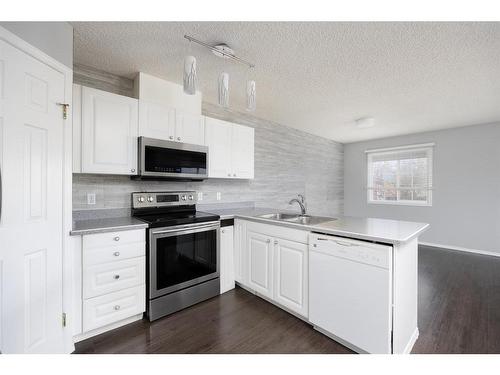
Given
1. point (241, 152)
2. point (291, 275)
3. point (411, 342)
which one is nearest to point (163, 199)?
point (241, 152)

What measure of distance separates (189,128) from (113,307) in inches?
69.8

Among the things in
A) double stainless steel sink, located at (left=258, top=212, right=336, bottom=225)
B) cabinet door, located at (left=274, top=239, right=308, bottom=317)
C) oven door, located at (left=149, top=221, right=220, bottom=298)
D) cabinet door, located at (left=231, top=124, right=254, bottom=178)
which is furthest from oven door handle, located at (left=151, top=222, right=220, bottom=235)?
cabinet door, located at (left=231, top=124, right=254, bottom=178)

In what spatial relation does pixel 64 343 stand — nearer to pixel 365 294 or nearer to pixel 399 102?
pixel 365 294

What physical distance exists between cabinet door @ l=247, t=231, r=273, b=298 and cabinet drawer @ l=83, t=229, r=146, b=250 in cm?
105

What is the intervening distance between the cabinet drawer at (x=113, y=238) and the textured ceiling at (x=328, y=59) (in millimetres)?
1469

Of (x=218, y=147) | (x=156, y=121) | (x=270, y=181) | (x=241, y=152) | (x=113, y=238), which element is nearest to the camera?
(x=113, y=238)

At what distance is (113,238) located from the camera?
1743 millimetres

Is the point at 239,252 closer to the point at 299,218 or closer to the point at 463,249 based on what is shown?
the point at 299,218

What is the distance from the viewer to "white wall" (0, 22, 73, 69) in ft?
4.00

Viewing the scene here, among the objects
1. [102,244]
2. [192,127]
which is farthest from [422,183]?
[102,244]

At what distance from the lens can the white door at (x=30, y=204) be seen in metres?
1.19

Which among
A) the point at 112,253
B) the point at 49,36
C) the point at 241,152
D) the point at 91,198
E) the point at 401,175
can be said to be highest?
the point at 49,36

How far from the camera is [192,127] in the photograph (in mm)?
2473

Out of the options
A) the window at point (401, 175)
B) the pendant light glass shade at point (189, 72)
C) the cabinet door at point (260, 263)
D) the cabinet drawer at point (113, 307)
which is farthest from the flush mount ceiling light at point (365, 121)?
the cabinet drawer at point (113, 307)
